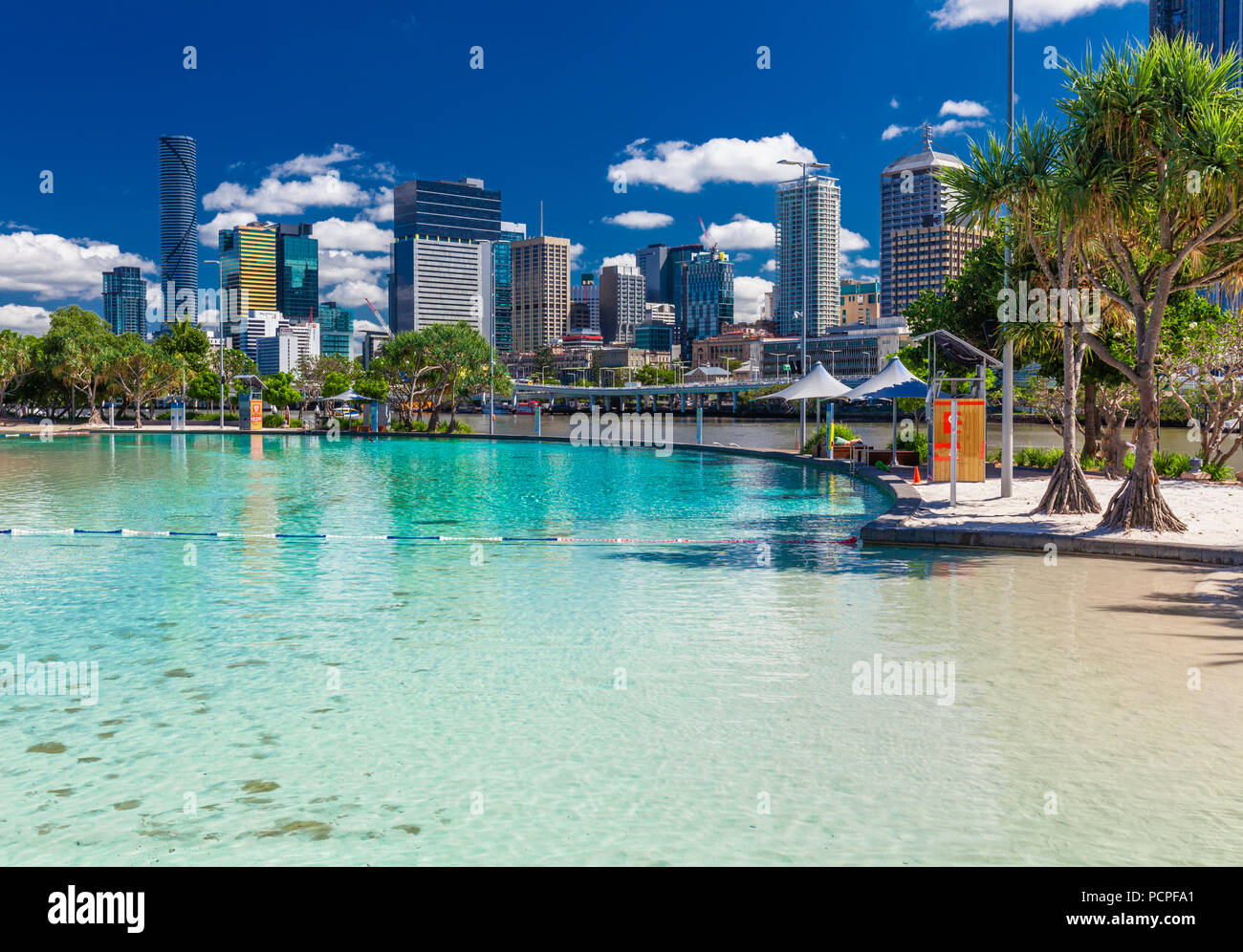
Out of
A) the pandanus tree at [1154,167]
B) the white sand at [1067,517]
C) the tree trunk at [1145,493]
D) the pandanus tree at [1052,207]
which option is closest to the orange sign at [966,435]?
the white sand at [1067,517]

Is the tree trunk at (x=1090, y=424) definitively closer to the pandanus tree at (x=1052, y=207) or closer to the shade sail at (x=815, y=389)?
the shade sail at (x=815, y=389)

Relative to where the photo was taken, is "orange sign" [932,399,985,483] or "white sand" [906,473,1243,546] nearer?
"white sand" [906,473,1243,546]

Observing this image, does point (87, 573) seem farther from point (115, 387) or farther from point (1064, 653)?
point (115, 387)

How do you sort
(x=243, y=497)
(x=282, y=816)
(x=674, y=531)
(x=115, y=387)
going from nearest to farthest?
(x=282, y=816) < (x=674, y=531) < (x=243, y=497) < (x=115, y=387)

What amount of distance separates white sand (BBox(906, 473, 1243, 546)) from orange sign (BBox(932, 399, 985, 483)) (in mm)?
465

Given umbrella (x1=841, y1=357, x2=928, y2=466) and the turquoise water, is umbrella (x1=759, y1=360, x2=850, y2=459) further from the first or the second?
→ the turquoise water

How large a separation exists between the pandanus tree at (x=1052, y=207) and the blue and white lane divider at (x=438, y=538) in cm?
414

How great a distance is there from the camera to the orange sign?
2286 centimetres

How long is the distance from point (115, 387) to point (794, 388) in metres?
61.7

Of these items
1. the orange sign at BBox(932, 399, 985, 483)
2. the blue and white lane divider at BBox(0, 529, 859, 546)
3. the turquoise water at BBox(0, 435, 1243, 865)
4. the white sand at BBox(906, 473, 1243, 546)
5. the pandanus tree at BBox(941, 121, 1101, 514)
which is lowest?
the turquoise water at BBox(0, 435, 1243, 865)

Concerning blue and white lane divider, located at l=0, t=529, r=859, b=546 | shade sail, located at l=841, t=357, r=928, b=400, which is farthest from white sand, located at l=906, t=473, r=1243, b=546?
shade sail, located at l=841, t=357, r=928, b=400

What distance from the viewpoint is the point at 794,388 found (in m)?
33.8
